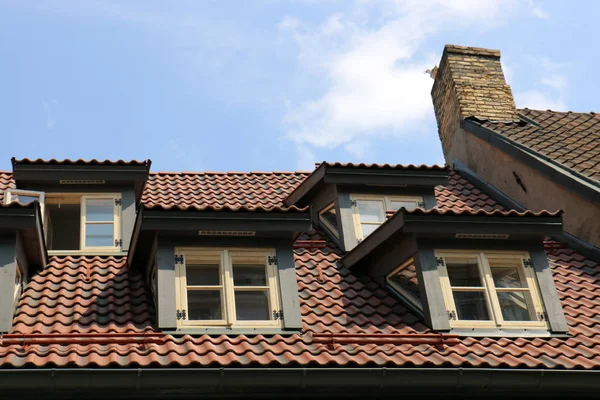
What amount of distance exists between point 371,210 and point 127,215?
380 cm

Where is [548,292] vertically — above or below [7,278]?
below

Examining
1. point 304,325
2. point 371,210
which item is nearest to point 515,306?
point 304,325

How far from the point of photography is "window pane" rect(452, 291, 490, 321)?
1198 cm

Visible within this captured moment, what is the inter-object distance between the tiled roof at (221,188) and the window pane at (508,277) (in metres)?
4.15

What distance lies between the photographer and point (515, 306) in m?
12.3

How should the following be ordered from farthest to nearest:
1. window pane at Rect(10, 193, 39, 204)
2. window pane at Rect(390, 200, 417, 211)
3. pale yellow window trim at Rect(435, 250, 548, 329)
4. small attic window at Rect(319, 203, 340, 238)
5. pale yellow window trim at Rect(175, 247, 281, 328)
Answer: window pane at Rect(390, 200, 417, 211) < small attic window at Rect(319, 203, 340, 238) < window pane at Rect(10, 193, 39, 204) < pale yellow window trim at Rect(435, 250, 548, 329) < pale yellow window trim at Rect(175, 247, 281, 328)

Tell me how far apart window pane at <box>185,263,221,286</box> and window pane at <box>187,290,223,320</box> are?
0.18m

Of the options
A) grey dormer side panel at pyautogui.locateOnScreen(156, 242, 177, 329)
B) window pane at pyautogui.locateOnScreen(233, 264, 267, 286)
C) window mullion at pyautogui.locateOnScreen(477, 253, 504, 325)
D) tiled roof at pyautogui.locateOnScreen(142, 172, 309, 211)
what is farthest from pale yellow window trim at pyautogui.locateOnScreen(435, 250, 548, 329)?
tiled roof at pyautogui.locateOnScreen(142, 172, 309, 211)

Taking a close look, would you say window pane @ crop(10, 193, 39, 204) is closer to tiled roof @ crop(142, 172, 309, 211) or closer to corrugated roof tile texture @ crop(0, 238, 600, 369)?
corrugated roof tile texture @ crop(0, 238, 600, 369)

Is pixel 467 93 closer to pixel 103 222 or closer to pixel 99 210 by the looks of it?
pixel 99 210

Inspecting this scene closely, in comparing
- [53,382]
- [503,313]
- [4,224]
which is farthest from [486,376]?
[4,224]

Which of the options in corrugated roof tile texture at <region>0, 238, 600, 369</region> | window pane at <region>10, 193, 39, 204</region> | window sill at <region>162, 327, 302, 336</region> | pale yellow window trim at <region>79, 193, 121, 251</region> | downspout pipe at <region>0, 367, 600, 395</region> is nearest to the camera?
downspout pipe at <region>0, 367, 600, 395</region>

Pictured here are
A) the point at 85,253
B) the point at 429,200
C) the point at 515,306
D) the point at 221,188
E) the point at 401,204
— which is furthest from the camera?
the point at 221,188

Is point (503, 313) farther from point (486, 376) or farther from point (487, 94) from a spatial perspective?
point (487, 94)
